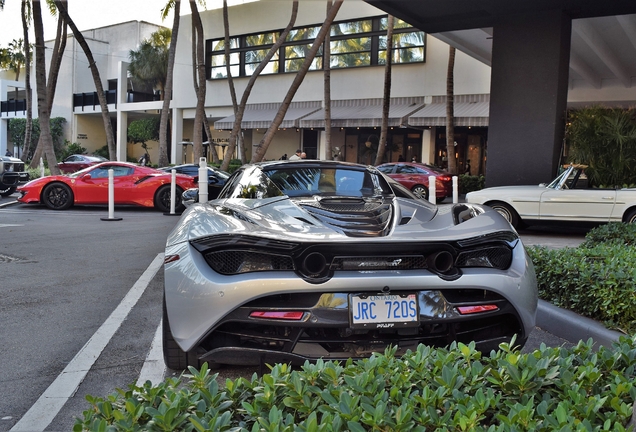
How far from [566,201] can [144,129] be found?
3819 centimetres

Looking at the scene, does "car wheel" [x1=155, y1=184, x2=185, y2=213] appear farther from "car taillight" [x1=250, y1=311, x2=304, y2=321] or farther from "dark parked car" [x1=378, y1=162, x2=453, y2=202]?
"car taillight" [x1=250, y1=311, x2=304, y2=321]

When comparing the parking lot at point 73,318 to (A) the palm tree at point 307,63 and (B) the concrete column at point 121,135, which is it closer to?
(A) the palm tree at point 307,63

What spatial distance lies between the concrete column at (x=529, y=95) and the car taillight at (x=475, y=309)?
10.8 meters

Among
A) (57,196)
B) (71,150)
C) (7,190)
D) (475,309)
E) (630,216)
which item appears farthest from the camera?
(71,150)

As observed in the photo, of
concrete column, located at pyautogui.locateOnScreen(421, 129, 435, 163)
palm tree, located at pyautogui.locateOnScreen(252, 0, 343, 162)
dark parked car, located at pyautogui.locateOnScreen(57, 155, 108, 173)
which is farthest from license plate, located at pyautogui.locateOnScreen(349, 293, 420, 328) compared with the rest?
concrete column, located at pyautogui.locateOnScreen(421, 129, 435, 163)

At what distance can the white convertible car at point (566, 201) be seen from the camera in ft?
38.2

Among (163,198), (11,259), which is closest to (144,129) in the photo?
(163,198)

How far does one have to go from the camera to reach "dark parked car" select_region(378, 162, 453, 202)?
71.6 ft

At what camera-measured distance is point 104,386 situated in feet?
12.3

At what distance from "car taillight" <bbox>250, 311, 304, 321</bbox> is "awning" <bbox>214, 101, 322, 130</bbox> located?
98.2ft

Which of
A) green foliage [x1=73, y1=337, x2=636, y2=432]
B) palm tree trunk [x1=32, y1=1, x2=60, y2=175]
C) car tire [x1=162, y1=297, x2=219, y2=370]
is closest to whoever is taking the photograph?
green foliage [x1=73, y1=337, x2=636, y2=432]

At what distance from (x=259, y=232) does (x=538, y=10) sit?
38.9 ft

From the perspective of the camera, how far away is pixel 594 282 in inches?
193

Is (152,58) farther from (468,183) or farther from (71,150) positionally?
(468,183)
